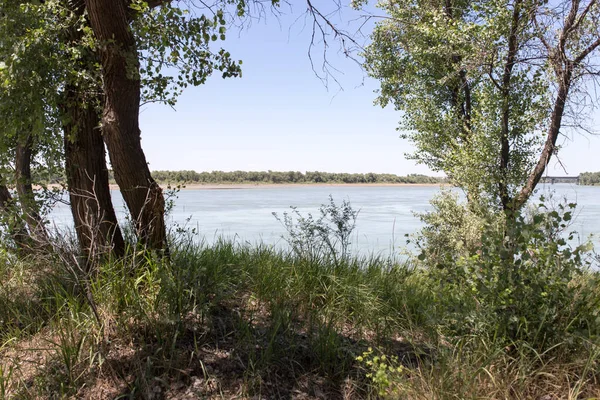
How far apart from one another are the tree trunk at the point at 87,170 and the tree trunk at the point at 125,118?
0.39 meters

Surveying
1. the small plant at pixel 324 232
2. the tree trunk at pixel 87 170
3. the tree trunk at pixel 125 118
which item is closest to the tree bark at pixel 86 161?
the tree trunk at pixel 87 170

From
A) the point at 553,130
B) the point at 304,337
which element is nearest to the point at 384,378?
the point at 304,337

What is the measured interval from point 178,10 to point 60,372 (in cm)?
284

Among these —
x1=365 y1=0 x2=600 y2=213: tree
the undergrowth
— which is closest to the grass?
the undergrowth

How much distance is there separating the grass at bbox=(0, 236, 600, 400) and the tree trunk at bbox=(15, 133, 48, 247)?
1.48 feet

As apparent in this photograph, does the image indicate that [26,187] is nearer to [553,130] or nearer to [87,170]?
[87,170]

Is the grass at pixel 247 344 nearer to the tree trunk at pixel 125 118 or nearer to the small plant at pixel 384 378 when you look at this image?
the small plant at pixel 384 378

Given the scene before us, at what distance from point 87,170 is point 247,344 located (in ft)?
7.83

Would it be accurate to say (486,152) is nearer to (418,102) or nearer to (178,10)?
(418,102)

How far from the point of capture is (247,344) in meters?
3.34

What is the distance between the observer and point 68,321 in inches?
135

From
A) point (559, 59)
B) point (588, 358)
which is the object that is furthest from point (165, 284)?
point (559, 59)

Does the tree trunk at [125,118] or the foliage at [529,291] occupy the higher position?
the tree trunk at [125,118]

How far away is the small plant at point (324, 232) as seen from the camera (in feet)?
15.4
